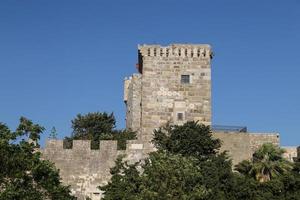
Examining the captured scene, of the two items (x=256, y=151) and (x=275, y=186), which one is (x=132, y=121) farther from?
(x=275, y=186)

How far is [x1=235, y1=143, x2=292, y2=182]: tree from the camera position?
38906mm

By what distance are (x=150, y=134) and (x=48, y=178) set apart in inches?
563

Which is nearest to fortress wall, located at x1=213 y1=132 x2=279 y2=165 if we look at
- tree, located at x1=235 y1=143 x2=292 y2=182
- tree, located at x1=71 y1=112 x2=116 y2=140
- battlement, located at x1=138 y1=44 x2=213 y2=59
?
tree, located at x1=235 y1=143 x2=292 y2=182

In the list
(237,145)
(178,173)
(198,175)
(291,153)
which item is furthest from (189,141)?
(291,153)

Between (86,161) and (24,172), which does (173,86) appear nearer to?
(86,161)

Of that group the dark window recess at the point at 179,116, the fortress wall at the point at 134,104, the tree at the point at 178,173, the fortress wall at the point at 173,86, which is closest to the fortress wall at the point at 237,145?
the fortress wall at the point at 173,86

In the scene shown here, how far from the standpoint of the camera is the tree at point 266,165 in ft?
128

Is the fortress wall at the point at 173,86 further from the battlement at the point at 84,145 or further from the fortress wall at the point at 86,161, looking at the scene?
the fortress wall at the point at 86,161

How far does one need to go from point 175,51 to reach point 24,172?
1860 centimetres

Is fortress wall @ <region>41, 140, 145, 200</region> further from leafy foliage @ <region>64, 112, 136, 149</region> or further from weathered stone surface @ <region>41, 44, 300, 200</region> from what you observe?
leafy foliage @ <region>64, 112, 136, 149</region>

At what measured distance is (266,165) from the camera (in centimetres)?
3906

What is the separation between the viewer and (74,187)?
41188 mm

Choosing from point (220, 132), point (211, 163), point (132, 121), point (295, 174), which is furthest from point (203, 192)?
point (132, 121)

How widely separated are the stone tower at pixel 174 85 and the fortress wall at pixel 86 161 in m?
2.69
